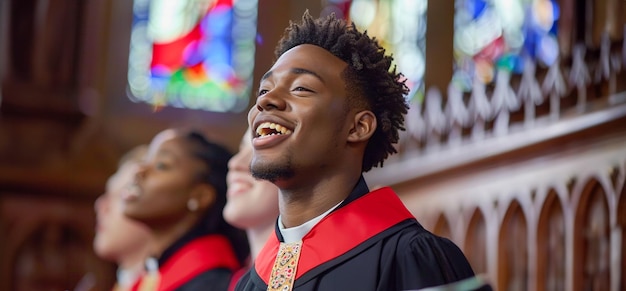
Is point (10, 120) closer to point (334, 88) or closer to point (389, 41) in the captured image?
point (389, 41)

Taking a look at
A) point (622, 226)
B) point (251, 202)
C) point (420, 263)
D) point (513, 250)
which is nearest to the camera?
point (420, 263)

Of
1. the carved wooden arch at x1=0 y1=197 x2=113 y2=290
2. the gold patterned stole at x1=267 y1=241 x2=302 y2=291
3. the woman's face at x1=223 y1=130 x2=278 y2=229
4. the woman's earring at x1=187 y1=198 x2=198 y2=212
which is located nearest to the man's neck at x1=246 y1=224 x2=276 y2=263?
the woman's face at x1=223 y1=130 x2=278 y2=229

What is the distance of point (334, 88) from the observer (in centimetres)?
216

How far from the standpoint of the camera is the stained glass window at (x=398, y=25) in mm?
7359

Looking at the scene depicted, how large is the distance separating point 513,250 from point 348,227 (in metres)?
1.77

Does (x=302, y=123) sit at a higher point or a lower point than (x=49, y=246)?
higher

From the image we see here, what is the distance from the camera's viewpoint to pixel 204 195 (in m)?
3.43

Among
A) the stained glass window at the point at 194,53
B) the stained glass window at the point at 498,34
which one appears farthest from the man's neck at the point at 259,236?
the stained glass window at the point at 194,53

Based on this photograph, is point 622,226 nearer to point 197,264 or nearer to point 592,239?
point 592,239

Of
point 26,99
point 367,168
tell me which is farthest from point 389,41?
point 367,168

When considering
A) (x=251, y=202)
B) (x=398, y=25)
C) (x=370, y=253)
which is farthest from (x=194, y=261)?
(x=398, y=25)

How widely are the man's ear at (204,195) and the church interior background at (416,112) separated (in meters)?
1.04

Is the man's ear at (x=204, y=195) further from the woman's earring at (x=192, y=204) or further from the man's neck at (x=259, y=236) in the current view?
the man's neck at (x=259, y=236)

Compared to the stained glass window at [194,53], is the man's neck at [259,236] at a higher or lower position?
lower
